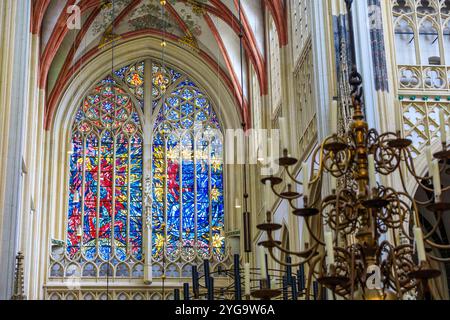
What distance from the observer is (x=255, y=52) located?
73.8ft

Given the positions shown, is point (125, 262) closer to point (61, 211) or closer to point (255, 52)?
point (61, 211)

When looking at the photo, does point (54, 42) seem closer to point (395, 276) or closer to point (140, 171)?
point (140, 171)

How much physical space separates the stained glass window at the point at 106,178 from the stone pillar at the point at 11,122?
8943 millimetres

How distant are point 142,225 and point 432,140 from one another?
11505 millimetres

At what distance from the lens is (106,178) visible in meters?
24.7

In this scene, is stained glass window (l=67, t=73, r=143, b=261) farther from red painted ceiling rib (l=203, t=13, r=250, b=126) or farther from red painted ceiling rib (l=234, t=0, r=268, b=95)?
red painted ceiling rib (l=234, t=0, r=268, b=95)

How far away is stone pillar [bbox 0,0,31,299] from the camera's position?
44.7ft

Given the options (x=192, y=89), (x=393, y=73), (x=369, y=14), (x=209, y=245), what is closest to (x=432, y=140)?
(x=393, y=73)

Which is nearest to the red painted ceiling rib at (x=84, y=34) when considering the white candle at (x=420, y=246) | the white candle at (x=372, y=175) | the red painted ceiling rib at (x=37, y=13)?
the red painted ceiling rib at (x=37, y=13)

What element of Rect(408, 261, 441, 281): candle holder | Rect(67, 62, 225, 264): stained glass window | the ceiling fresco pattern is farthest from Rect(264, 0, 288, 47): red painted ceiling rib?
Rect(408, 261, 441, 281): candle holder

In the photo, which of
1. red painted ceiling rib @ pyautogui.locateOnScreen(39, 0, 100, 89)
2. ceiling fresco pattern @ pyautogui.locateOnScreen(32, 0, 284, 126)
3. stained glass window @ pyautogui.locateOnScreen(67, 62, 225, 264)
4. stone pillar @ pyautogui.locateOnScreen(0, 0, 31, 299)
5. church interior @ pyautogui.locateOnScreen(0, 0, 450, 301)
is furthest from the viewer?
stained glass window @ pyautogui.locateOnScreen(67, 62, 225, 264)

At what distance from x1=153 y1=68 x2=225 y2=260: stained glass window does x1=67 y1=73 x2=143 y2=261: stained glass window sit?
0.59 m

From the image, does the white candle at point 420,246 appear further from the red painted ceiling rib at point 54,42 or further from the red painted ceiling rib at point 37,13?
the red painted ceiling rib at point 54,42

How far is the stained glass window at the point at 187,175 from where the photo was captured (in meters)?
24.1
